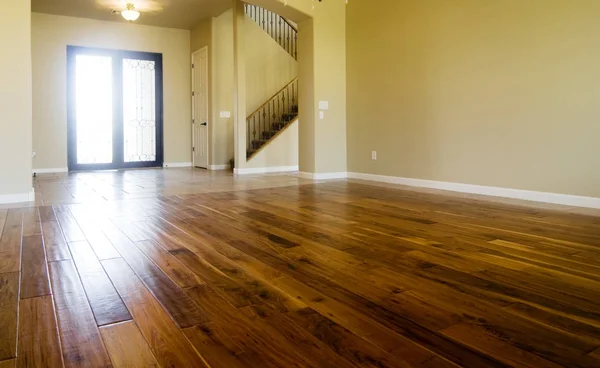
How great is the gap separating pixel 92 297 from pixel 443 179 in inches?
202

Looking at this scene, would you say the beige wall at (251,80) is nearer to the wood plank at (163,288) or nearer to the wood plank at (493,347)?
the wood plank at (163,288)

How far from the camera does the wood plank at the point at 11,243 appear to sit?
2.62 metres

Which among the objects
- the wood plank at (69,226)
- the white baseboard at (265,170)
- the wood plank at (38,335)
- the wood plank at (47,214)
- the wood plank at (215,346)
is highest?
the white baseboard at (265,170)

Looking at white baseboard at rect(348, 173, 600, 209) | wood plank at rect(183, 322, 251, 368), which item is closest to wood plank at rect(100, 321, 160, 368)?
wood plank at rect(183, 322, 251, 368)

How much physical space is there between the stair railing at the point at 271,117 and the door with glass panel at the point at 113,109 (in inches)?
82.0

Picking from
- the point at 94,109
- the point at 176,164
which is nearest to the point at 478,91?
the point at 176,164

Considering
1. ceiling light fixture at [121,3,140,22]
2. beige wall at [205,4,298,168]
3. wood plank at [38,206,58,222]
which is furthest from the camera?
beige wall at [205,4,298,168]

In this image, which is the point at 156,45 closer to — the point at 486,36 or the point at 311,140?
the point at 311,140

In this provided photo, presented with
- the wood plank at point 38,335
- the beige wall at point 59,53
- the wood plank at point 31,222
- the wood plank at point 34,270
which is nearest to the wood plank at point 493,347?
the wood plank at point 38,335

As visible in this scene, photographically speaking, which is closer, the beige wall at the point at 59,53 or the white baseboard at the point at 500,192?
the white baseboard at the point at 500,192

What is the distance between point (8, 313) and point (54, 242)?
1.40 meters

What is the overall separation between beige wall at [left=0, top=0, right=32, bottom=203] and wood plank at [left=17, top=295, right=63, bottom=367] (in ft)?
11.4

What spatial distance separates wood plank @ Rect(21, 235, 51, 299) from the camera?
218 centimetres

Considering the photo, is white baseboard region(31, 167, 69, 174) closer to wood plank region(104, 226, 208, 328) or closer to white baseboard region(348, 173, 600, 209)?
white baseboard region(348, 173, 600, 209)
